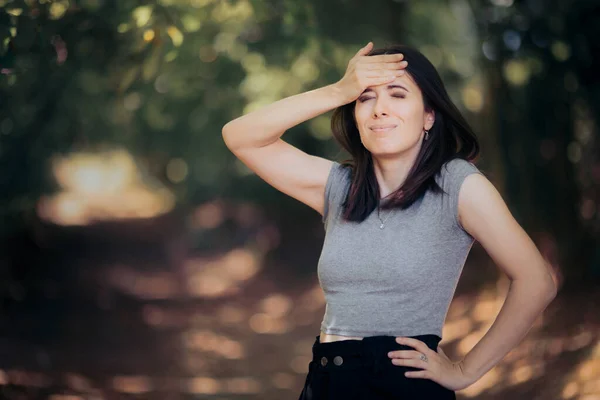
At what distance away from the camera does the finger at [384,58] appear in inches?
101

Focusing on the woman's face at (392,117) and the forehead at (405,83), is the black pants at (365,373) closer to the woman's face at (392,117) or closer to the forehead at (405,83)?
the woman's face at (392,117)

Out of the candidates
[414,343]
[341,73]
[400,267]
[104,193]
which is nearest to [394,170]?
[400,267]

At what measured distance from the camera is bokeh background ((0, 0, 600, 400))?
602cm

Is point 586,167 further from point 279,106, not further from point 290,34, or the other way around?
point 279,106

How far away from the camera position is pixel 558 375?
6652mm

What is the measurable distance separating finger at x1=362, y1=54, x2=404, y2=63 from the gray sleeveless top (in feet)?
1.13

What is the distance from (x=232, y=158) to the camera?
13297 mm

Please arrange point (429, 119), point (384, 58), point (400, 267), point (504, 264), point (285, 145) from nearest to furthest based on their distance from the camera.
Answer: point (400, 267), point (504, 264), point (384, 58), point (429, 119), point (285, 145)

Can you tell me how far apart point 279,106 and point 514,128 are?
21.8 ft

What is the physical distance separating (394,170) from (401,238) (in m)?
0.30

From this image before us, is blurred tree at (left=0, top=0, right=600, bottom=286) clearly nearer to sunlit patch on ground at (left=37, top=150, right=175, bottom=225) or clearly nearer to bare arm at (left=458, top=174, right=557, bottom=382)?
bare arm at (left=458, top=174, right=557, bottom=382)

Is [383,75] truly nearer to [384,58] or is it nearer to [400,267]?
[384,58]

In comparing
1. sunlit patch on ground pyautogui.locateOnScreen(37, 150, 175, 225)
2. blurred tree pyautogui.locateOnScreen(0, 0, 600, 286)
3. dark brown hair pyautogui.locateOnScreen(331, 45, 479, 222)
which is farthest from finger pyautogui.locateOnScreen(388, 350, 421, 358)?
sunlit patch on ground pyautogui.locateOnScreen(37, 150, 175, 225)

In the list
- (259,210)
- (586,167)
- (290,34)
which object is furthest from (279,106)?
(259,210)
